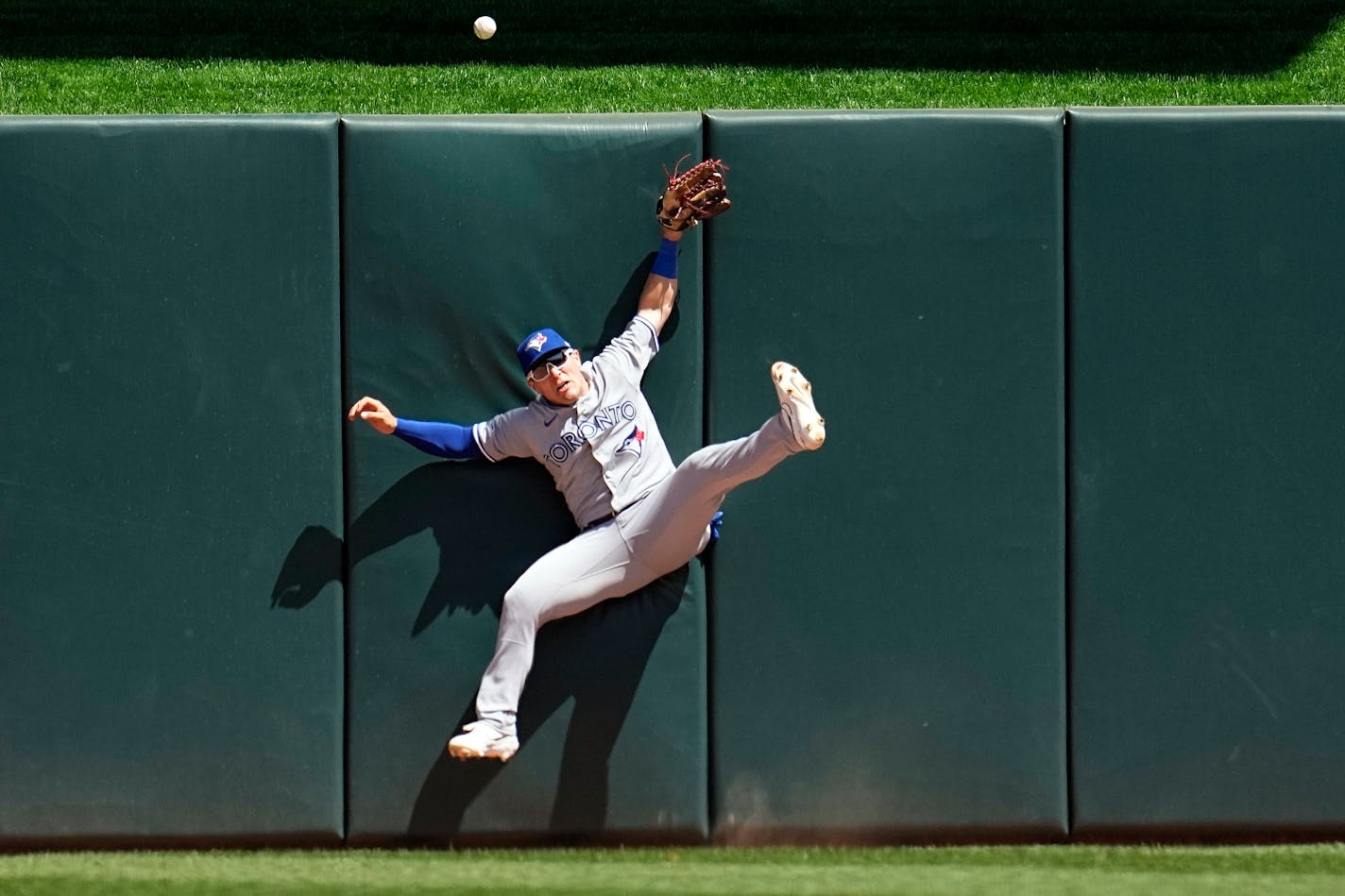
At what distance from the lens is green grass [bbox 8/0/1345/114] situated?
21.4 ft

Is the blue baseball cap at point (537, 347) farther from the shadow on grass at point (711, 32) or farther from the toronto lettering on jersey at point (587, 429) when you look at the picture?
the shadow on grass at point (711, 32)

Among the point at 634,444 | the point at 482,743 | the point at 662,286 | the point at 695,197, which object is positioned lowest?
the point at 482,743

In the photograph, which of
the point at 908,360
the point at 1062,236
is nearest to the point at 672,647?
the point at 908,360

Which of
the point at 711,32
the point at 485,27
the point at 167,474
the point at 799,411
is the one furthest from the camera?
the point at 711,32

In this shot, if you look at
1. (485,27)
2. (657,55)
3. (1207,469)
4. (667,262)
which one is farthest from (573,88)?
(1207,469)

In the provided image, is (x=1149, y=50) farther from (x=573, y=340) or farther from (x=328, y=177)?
(x=328, y=177)

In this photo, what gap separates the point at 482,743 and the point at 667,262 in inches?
61.0

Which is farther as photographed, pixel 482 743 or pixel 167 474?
pixel 167 474

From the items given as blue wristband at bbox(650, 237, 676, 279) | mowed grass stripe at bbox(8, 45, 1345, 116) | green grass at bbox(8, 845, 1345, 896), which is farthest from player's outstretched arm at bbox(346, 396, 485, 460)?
A: mowed grass stripe at bbox(8, 45, 1345, 116)

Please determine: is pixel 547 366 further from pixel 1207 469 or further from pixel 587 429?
pixel 1207 469

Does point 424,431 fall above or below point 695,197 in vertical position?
below

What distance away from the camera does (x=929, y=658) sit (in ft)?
15.3

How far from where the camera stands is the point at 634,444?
457 cm

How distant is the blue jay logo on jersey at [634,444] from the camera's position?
4.55 m
